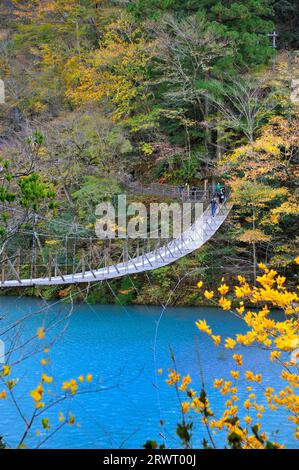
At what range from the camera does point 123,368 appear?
4.25 m

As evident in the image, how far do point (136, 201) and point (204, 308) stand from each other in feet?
11.2

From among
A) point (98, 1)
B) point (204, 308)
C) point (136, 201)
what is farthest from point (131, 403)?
point (98, 1)

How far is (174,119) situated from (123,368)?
35.7 ft

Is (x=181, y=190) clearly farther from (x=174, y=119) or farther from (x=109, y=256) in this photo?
(x=109, y=256)

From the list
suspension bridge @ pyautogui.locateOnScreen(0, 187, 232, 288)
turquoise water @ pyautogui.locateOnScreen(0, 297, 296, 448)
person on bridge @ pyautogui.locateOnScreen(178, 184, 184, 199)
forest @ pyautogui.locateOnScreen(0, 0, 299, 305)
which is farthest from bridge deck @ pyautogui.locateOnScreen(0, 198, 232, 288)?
person on bridge @ pyautogui.locateOnScreen(178, 184, 184, 199)

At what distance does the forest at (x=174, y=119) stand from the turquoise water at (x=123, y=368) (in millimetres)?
1502

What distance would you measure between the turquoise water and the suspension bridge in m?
0.50

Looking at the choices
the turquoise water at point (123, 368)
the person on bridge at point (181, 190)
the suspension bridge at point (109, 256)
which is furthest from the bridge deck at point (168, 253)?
the person on bridge at point (181, 190)

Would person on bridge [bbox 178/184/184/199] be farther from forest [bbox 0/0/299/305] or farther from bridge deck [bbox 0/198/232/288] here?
bridge deck [bbox 0/198/232/288]

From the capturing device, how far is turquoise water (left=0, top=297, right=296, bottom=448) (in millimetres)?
5172

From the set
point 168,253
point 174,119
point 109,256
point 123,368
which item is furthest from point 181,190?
point 123,368

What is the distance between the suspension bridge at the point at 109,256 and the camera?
289 inches

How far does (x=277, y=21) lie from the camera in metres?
16.1
